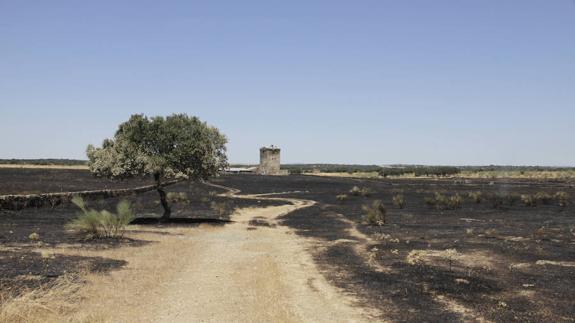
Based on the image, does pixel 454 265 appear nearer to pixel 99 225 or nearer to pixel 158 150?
pixel 99 225

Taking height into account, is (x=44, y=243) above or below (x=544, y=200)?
below

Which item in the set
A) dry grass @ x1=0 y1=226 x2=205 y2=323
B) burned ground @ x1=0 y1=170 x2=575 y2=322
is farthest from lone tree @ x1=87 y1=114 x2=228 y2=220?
dry grass @ x1=0 y1=226 x2=205 y2=323

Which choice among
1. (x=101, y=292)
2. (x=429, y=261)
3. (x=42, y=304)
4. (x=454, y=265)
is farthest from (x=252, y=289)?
(x=454, y=265)

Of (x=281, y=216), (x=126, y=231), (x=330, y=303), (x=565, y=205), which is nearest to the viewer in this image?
(x=330, y=303)

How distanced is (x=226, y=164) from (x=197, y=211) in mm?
11273

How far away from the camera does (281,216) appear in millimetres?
39656

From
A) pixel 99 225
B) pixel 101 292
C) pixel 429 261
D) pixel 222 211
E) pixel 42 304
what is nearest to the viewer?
pixel 42 304

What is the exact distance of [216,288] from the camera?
47.3 feet

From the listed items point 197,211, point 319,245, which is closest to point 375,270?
point 319,245

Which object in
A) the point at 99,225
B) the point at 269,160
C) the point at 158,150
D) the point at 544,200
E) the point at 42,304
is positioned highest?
the point at 269,160

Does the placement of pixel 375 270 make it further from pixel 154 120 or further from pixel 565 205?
pixel 565 205

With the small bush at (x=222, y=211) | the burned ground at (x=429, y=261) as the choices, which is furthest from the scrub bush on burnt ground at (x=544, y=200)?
the small bush at (x=222, y=211)

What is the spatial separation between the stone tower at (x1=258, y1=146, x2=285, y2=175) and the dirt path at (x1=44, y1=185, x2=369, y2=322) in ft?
373

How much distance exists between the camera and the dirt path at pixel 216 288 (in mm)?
11773
